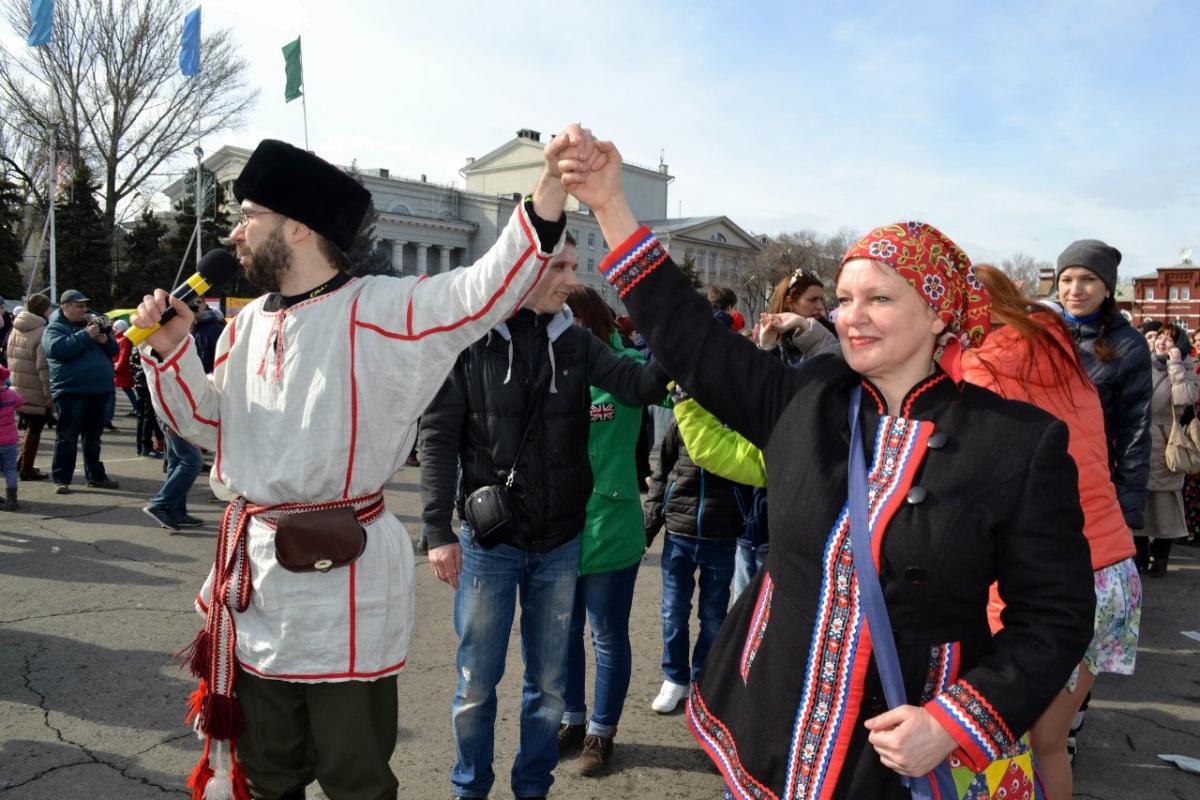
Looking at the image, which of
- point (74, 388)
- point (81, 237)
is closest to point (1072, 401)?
point (74, 388)

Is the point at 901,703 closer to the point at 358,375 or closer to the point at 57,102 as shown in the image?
the point at 358,375

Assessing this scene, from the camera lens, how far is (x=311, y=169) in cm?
238

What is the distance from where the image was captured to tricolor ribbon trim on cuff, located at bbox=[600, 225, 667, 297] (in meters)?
1.92

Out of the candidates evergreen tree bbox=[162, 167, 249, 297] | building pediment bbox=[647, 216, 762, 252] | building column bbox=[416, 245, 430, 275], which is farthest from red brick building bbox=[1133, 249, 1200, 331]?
evergreen tree bbox=[162, 167, 249, 297]

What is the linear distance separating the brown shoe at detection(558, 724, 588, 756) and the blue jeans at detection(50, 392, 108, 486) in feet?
23.8

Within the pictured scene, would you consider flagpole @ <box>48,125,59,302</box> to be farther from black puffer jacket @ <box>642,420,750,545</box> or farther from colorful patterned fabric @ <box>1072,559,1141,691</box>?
colorful patterned fabric @ <box>1072,559,1141,691</box>

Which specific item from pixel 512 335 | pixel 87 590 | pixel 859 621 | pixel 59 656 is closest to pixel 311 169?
pixel 512 335

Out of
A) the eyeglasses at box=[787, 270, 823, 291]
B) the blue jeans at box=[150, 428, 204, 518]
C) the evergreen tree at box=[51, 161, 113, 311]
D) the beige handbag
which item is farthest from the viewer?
the evergreen tree at box=[51, 161, 113, 311]

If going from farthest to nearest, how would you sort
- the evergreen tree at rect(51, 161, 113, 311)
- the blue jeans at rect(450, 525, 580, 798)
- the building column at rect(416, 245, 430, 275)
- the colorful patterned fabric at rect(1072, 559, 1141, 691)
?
the building column at rect(416, 245, 430, 275) → the evergreen tree at rect(51, 161, 113, 311) → the blue jeans at rect(450, 525, 580, 798) → the colorful patterned fabric at rect(1072, 559, 1141, 691)

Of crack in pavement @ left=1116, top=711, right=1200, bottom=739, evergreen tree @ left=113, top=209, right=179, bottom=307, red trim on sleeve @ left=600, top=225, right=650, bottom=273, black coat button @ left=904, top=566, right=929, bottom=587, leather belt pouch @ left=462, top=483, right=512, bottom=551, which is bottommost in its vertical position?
crack in pavement @ left=1116, top=711, right=1200, bottom=739

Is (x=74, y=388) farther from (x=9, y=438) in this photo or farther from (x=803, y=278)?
(x=803, y=278)

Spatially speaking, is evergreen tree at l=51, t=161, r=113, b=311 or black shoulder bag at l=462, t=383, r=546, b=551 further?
evergreen tree at l=51, t=161, r=113, b=311

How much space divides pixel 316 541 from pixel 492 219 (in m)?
75.8

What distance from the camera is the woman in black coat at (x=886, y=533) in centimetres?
169
